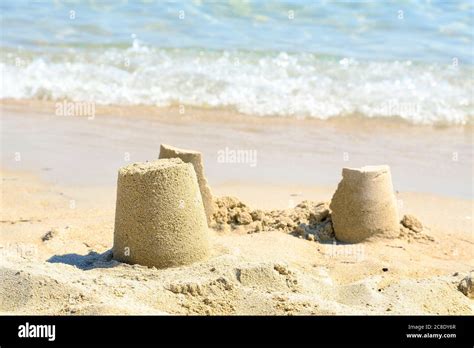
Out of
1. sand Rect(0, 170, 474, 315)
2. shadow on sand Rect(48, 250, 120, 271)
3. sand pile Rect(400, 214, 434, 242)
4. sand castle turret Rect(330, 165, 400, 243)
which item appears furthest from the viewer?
sand pile Rect(400, 214, 434, 242)

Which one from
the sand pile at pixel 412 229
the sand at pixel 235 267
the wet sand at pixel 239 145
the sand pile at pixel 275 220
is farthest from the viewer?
the wet sand at pixel 239 145

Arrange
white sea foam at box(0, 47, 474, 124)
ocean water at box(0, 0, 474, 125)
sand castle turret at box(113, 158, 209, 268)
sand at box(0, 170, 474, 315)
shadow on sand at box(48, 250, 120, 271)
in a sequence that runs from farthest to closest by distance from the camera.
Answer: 1. ocean water at box(0, 0, 474, 125)
2. white sea foam at box(0, 47, 474, 124)
3. shadow on sand at box(48, 250, 120, 271)
4. sand castle turret at box(113, 158, 209, 268)
5. sand at box(0, 170, 474, 315)

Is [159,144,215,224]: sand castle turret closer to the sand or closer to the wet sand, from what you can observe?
the sand

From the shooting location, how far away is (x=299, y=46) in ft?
44.9

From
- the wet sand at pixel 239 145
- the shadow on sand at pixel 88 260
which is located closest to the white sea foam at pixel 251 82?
the wet sand at pixel 239 145

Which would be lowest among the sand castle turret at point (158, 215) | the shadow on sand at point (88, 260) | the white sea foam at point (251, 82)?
the shadow on sand at point (88, 260)

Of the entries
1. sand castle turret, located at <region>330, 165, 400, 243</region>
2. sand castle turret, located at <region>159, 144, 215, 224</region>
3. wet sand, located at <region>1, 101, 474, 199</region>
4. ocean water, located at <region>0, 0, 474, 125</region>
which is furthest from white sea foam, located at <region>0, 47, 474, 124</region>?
sand castle turret, located at <region>159, 144, 215, 224</region>

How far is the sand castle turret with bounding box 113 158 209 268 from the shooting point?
5098 mm

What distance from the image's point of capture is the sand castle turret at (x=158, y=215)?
510 centimetres

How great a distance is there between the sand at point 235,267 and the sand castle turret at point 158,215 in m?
0.09

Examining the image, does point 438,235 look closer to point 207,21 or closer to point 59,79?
Result: point 59,79

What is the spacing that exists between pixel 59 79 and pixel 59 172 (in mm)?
4294

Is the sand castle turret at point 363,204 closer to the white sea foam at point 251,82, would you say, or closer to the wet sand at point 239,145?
the wet sand at point 239,145

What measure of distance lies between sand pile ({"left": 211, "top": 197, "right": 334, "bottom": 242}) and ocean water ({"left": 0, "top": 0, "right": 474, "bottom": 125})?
161 inches
